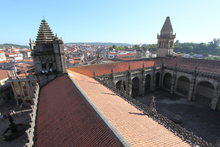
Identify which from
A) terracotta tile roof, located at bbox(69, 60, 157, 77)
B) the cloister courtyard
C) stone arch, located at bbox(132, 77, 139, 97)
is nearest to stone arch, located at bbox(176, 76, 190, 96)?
the cloister courtyard

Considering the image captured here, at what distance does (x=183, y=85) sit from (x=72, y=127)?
4085 centimetres

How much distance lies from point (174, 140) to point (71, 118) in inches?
348

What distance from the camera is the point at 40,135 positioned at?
11156 mm

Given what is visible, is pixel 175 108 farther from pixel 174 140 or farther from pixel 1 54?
pixel 1 54

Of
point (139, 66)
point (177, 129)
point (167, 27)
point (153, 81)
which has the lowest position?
point (153, 81)

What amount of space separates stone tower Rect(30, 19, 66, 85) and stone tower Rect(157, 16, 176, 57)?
38.2 metres

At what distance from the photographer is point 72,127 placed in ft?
32.2

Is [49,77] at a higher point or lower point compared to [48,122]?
higher

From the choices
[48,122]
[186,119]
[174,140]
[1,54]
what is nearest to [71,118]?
[48,122]

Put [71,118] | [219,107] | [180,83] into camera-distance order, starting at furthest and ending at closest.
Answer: [180,83] → [219,107] → [71,118]

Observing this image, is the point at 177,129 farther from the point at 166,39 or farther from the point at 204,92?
the point at 166,39

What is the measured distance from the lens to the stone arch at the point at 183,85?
39.0 m

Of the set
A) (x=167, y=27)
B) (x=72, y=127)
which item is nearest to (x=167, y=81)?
(x=167, y=27)

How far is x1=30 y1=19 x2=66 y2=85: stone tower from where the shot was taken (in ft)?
72.3
